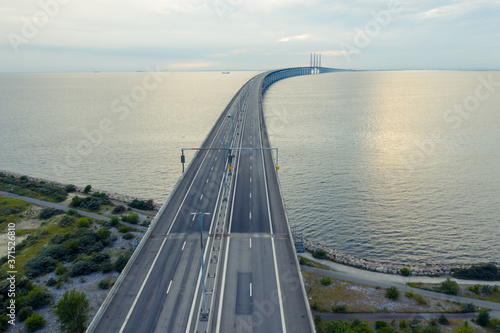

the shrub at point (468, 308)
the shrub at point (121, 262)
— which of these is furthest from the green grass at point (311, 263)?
the shrub at point (121, 262)

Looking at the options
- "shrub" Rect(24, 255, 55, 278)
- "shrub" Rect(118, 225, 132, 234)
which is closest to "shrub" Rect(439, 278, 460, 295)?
"shrub" Rect(118, 225, 132, 234)

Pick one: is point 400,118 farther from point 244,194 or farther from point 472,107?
point 244,194

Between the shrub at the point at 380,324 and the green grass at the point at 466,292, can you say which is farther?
the green grass at the point at 466,292

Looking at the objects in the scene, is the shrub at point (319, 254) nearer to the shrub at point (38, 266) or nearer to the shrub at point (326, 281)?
the shrub at point (326, 281)

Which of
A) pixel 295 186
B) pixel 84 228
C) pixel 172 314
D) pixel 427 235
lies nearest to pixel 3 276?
pixel 84 228

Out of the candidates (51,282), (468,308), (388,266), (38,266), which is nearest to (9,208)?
(38,266)

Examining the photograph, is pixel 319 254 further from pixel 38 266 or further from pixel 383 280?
pixel 38 266
